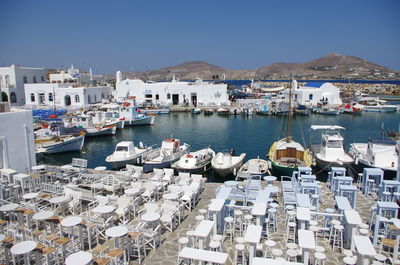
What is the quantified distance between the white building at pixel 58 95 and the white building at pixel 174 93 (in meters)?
10.3

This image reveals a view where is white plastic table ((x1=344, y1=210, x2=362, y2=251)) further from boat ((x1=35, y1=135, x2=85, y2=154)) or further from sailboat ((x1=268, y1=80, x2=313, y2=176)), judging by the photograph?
boat ((x1=35, y1=135, x2=85, y2=154))

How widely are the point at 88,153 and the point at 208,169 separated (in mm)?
14087

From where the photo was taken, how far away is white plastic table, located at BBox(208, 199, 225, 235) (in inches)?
372

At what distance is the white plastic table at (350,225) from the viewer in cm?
861

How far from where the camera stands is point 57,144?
28562 millimetres

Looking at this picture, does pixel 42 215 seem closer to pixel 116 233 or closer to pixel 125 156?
pixel 116 233

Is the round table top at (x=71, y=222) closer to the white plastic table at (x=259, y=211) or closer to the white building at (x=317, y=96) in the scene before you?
the white plastic table at (x=259, y=211)

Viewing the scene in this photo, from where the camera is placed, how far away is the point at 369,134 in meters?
39.9

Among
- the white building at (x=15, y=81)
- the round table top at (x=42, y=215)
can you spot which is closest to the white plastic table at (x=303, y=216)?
the round table top at (x=42, y=215)

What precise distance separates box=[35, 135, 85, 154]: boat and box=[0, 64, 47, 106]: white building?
31.6 m

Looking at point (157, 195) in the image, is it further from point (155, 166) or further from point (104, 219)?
point (155, 166)

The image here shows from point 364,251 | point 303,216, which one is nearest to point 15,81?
point 303,216

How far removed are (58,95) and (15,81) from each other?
834cm

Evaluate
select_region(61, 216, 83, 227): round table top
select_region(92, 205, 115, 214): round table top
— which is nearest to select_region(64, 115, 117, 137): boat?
select_region(92, 205, 115, 214): round table top
